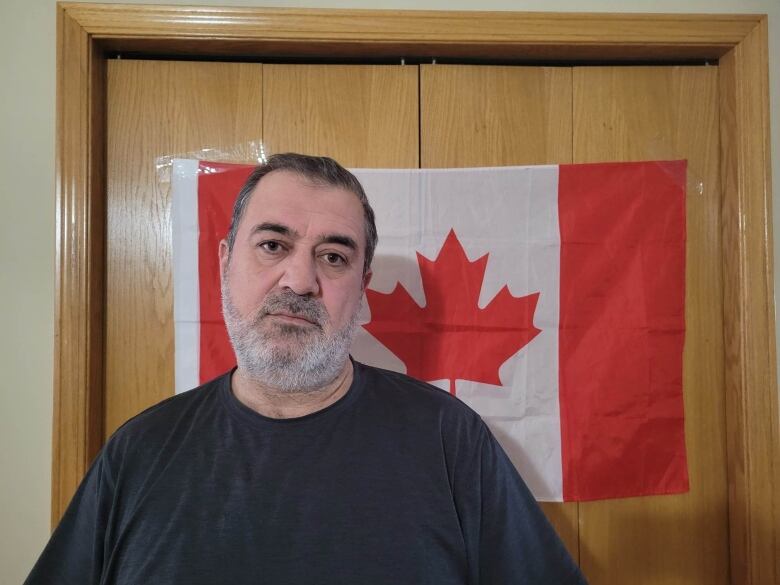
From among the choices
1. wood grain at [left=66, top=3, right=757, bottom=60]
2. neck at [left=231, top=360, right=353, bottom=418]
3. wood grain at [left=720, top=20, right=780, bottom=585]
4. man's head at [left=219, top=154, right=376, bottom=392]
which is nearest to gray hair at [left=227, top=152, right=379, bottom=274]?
Answer: man's head at [left=219, top=154, right=376, bottom=392]

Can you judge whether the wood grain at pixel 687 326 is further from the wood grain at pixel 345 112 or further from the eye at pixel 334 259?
the eye at pixel 334 259

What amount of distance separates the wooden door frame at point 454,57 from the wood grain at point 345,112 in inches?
1.7

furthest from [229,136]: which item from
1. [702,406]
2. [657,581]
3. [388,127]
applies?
[657,581]

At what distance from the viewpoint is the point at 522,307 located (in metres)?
1.05

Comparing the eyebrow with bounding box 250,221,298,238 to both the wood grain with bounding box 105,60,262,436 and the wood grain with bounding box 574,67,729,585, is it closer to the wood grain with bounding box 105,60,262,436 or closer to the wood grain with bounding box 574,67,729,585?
the wood grain with bounding box 105,60,262,436

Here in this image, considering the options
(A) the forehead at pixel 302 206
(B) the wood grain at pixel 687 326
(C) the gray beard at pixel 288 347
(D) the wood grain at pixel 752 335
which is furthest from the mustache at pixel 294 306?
(D) the wood grain at pixel 752 335

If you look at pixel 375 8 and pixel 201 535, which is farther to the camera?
pixel 375 8

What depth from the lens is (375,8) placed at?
1.04 meters

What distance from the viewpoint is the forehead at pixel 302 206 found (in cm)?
79

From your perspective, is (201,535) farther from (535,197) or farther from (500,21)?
(500,21)

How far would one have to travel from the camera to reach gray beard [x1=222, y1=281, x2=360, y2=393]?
77 cm

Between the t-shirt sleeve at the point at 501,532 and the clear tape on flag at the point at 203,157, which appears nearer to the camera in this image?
the t-shirt sleeve at the point at 501,532

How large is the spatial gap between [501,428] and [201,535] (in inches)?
23.3

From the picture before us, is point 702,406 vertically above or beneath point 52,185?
beneath
